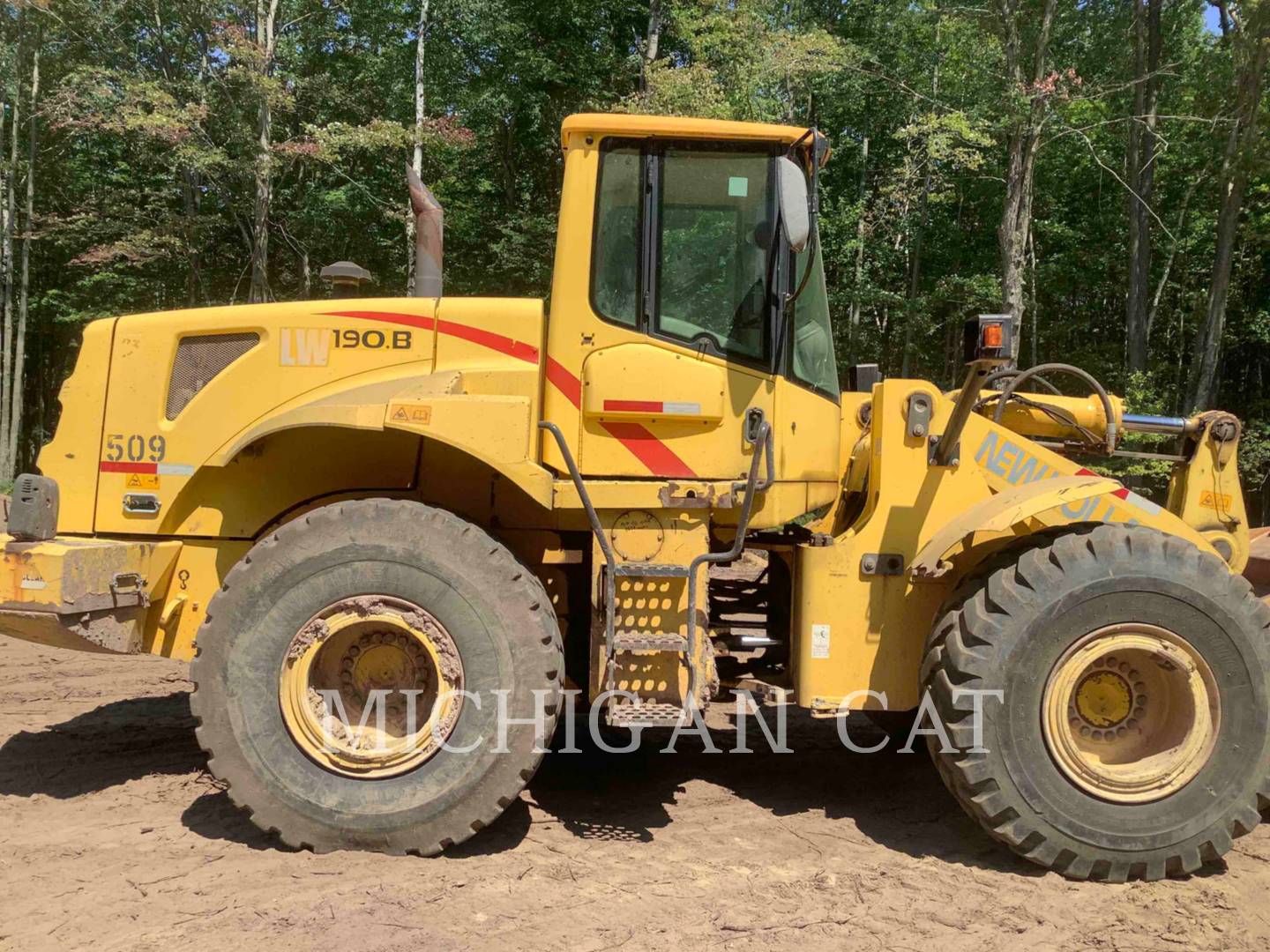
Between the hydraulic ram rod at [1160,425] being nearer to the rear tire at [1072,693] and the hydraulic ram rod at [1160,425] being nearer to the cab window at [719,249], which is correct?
the rear tire at [1072,693]

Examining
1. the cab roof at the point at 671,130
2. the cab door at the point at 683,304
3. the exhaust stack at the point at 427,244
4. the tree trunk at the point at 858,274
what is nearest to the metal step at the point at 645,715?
the cab door at the point at 683,304

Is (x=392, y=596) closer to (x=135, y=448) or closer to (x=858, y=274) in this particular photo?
(x=135, y=448)

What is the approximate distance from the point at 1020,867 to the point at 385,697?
267 centimetres

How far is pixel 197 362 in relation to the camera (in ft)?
13.8

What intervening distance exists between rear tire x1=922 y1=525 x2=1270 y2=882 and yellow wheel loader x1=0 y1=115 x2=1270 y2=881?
0.01 meters

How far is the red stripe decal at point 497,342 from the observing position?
400 cm

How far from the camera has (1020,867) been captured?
371 centimetres

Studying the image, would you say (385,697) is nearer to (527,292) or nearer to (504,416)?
(504,416)

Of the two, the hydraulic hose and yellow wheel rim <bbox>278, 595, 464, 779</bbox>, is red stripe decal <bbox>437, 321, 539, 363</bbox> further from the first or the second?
the hydraulic hose

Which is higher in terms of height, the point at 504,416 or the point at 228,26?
the point at 228,26

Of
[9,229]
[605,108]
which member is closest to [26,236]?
[9,229]

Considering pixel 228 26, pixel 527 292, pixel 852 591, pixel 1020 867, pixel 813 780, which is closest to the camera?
pixel 1020 867

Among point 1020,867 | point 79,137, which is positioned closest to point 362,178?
point 79,137

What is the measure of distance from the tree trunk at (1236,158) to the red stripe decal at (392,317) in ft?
45.5
